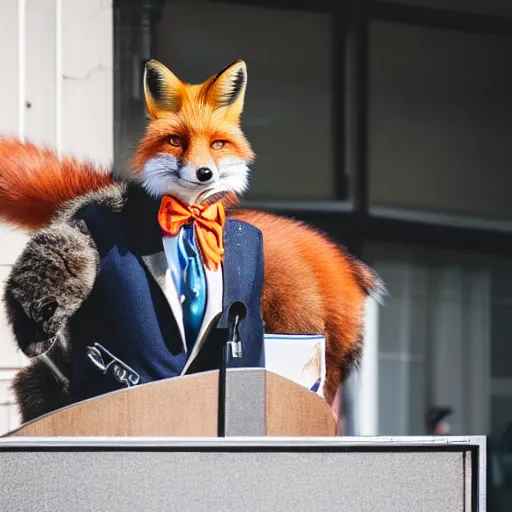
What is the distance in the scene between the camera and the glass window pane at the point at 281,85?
534cm

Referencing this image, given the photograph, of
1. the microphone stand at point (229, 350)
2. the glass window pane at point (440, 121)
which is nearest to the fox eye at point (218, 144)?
the microphone stand at point (229, 350)

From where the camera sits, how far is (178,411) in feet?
5.31

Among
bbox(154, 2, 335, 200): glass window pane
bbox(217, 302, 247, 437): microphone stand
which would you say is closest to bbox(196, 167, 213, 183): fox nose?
bbox(217, 302, 247, 437): microphone stand

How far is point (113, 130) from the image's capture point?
4.61 meters

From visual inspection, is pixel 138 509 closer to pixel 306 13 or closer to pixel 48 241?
pixel 48 241

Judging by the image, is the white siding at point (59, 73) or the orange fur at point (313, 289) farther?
the white siding at point (59, 73)

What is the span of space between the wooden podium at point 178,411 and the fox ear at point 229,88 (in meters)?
1.42

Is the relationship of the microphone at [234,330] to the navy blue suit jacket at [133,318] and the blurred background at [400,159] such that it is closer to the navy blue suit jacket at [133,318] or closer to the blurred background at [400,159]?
the navy blue suit jacket at [133,318]

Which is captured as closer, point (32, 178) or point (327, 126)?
point (32, 178)

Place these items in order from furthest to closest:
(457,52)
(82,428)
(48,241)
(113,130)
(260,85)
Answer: (457,52) → (260,85) → (113,130) → (48,241) → (82,428)

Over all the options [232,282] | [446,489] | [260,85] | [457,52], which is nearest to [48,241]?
[232,282]

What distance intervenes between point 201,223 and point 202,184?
10 cm

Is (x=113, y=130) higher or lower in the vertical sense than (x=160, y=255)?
higher

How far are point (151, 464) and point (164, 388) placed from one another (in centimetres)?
16
